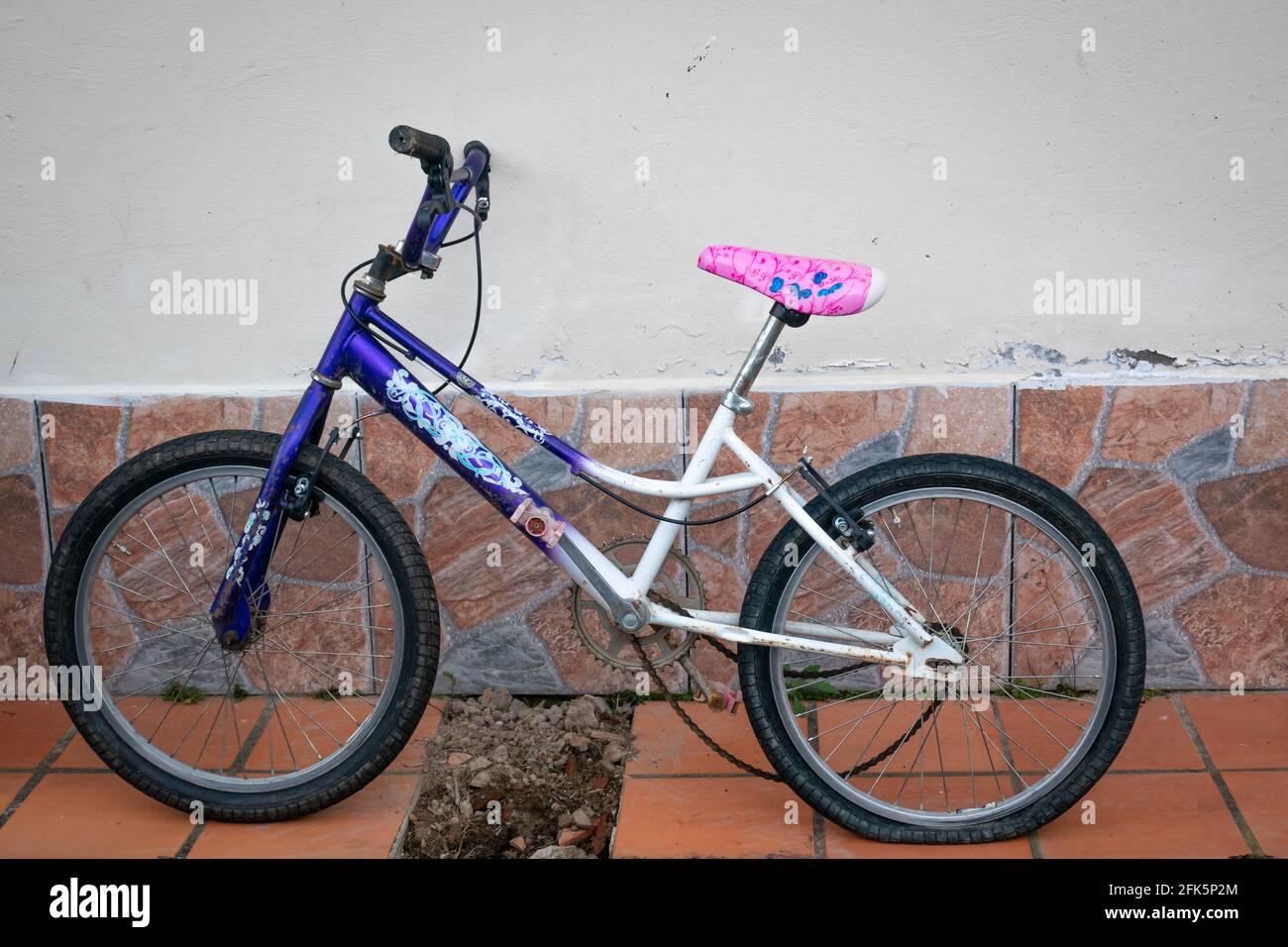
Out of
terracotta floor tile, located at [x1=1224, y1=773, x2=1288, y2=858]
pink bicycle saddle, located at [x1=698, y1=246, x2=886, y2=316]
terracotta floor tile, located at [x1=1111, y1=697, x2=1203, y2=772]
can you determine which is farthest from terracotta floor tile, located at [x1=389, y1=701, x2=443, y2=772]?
Result: terracotta floor tile, located at [x1=1224, y1=773, x2=1288, y2=858]

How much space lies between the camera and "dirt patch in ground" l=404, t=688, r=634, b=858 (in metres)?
2.89

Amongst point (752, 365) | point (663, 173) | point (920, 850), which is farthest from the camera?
point (663, 173)

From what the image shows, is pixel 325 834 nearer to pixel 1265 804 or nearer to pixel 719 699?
pixel 719 699

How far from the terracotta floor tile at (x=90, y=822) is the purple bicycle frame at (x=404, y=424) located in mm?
528

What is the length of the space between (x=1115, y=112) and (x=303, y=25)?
1.96 metres

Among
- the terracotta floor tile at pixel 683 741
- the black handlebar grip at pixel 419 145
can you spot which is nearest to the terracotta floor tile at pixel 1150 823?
the terracotta floor tile at pixel 683 741

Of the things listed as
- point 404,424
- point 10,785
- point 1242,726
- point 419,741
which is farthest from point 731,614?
point 10,785

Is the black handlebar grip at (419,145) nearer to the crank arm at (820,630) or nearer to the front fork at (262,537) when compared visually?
the front fork at (262,537)

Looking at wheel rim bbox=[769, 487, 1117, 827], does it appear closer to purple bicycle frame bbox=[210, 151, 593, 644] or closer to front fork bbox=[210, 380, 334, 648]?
purple bicycle frame bbox=[210, 151, 593, 644]

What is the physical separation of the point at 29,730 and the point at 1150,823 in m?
2.74

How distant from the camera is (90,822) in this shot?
2.94 m

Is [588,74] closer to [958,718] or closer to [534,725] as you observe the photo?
[534,725]

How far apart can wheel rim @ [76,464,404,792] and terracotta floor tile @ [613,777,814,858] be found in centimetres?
81

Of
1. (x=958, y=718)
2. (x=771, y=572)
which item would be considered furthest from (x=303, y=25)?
(x=958, y=718)
